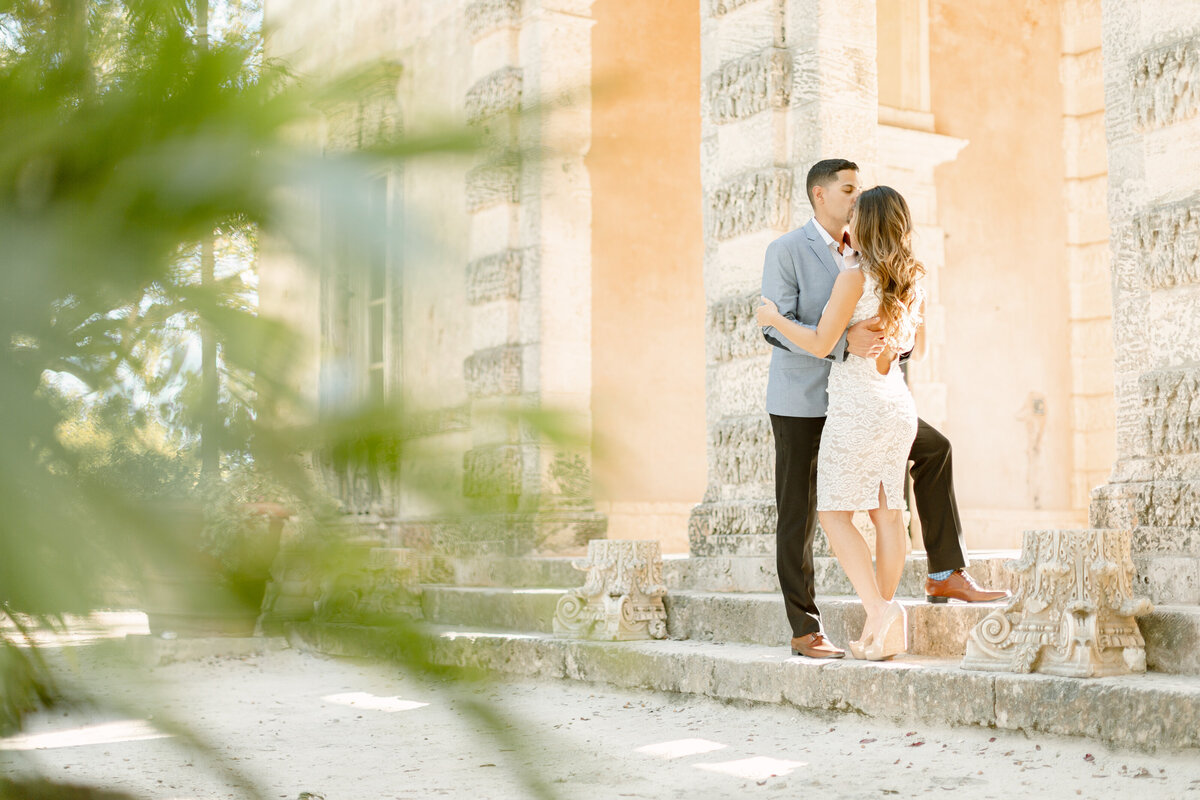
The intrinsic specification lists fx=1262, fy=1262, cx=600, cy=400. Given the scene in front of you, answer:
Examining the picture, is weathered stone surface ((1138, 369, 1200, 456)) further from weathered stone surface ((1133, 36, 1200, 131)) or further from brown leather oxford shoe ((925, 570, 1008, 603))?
weathered stone surface ((1133, 36, 1200, 131))

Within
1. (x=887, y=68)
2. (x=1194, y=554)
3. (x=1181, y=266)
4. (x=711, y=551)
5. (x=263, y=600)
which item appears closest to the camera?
(x=263, y=600)

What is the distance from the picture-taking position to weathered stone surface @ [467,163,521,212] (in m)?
0.72

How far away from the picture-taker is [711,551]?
6.11 metres

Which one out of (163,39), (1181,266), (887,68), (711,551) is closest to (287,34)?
(163,39)

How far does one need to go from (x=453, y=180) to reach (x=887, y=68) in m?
9.57

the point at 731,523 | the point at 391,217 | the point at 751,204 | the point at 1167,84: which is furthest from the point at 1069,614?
the point at 391,217

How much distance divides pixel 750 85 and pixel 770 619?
261 centimetres

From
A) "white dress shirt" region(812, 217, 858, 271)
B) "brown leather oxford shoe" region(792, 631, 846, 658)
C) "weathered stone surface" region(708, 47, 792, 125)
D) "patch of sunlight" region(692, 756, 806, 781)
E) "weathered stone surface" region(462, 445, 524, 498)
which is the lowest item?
"patch of sunlight" region(692, 756, 806, 781)

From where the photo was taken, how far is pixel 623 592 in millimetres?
5602

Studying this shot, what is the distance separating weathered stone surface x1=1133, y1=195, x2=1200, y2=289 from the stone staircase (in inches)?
48.0

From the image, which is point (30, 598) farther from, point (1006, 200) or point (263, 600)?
point (1006, 200)

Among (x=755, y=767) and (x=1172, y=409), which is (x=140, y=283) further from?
(x=1172, y=409)

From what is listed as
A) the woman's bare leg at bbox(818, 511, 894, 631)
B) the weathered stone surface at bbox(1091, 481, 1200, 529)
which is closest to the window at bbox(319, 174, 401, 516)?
the woman's bare leg at bbox(818, 511, 894, 631)

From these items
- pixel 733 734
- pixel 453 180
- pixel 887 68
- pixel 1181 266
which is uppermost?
pixel 887 68
